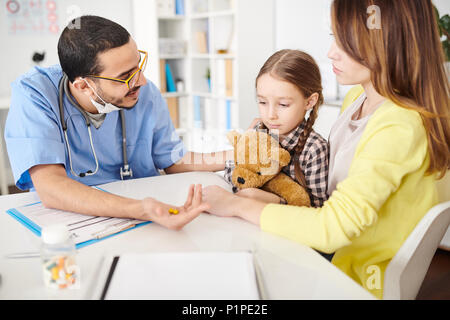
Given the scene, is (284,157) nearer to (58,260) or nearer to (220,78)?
(58,260)

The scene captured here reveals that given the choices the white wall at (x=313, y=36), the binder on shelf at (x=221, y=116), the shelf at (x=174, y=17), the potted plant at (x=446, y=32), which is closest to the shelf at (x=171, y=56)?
the shelf at (x=174, y=17)

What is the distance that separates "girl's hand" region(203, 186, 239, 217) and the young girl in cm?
13

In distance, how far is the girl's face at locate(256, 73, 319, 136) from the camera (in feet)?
4.10

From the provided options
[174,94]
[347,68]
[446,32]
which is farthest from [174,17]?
[347,68]

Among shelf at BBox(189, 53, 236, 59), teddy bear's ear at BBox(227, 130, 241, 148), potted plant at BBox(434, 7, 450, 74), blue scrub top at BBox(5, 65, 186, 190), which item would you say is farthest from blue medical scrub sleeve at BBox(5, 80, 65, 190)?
shelf at BBox(189, 53, 236, 59)

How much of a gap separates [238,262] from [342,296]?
0.67 ft

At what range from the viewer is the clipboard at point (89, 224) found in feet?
3.06

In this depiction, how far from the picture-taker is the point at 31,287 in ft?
2.42

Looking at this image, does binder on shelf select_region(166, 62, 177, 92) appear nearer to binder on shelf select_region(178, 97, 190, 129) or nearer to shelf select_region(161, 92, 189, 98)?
shelf select_region(161, 92, 189, 98)

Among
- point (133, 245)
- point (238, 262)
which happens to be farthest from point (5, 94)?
point (238, 262)

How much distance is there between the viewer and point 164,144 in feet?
5.57

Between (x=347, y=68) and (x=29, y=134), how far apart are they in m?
0.97

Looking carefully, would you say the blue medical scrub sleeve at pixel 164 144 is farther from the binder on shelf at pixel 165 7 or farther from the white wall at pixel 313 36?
the binder on shelf at pixel 165 7

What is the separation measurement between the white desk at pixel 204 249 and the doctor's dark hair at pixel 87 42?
0.50 metres
